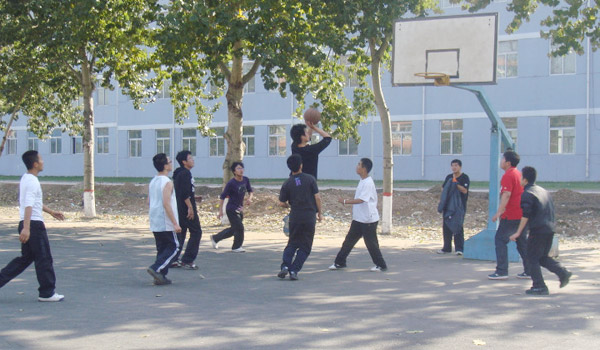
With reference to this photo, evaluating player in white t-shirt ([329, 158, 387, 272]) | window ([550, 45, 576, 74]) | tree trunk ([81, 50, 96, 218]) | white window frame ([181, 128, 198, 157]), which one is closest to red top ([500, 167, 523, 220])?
player in white t-shirt ([329, 158, 387, 272])

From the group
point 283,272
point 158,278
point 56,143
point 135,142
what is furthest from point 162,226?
point 56,143

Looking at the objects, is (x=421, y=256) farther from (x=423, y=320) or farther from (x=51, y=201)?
(x=51, y=201)

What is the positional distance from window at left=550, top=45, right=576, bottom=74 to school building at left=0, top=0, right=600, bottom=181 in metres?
0.05

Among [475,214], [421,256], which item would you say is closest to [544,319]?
[421,256]

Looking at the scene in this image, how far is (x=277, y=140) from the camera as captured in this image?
42312 millimetres

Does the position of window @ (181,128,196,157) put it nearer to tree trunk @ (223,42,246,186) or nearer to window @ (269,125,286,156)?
window @ (269,125,286,156)

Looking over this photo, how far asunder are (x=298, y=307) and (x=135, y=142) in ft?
136

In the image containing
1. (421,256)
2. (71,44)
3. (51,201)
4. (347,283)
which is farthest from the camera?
(51,201)

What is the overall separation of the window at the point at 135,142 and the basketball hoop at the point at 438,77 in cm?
3608

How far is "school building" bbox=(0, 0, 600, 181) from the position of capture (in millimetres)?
33844

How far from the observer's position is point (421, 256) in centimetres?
1322

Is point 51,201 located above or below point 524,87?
below

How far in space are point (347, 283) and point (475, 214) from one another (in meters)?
11.3

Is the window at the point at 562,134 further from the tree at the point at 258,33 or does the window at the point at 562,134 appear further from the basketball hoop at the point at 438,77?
the basketball hoop at the point at 438,77
